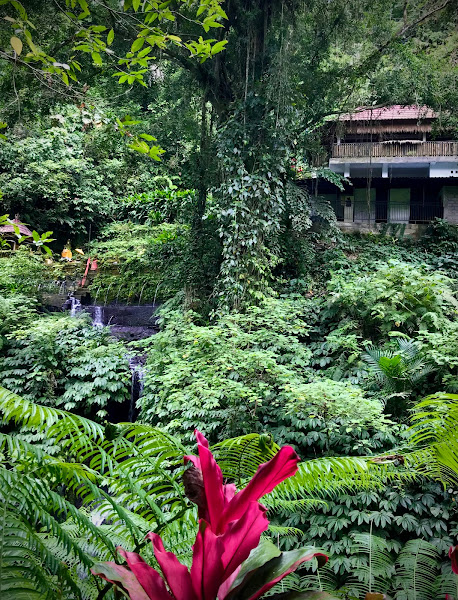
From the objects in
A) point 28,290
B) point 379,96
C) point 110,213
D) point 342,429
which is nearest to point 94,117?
point 342,429

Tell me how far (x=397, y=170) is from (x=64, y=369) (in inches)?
546

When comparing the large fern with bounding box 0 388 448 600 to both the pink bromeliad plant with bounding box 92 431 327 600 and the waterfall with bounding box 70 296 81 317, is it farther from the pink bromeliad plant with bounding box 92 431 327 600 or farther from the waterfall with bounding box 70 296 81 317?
the waterfall with bounding box 70 296 81 317

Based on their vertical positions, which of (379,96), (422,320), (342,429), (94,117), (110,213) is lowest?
(342,429)

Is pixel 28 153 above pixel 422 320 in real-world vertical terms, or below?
above

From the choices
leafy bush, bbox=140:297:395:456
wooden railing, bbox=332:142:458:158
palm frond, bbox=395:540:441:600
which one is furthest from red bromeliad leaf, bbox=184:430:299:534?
wooden railing, bbox=332:142:458:158

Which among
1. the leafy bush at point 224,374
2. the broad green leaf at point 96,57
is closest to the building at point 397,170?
the leafy bush at point 224,374

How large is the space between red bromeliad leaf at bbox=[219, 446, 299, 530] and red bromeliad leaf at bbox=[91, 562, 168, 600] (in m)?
0.20

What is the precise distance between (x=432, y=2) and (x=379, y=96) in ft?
5.82

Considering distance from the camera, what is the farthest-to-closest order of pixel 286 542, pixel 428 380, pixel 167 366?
pixel 167 366 < pixel 428 380 < pixel 286 542

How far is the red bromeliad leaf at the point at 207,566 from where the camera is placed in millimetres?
1064

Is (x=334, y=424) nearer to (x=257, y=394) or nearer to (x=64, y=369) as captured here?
(x=257, y=394)

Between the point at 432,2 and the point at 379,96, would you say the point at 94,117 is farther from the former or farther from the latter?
the point at 432,2

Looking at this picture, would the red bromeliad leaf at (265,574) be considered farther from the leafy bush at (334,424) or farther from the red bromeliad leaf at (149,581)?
the leafy bush at (334,424)

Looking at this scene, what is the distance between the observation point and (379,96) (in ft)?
29.9
